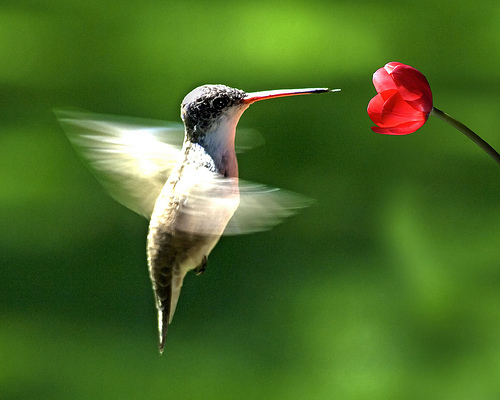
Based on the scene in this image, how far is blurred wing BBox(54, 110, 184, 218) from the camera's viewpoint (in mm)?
642

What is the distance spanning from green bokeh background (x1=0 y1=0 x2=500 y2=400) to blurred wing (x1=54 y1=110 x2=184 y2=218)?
2.28ft

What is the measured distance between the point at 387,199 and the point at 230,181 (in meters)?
0.96

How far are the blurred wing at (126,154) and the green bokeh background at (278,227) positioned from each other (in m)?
0.70

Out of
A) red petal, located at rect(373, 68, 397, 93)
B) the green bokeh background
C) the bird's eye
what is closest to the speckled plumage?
the bird's eye

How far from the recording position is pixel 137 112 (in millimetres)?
1413

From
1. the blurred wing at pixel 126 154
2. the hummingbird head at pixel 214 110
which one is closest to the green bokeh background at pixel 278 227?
the blurred wing at pixel 126 154

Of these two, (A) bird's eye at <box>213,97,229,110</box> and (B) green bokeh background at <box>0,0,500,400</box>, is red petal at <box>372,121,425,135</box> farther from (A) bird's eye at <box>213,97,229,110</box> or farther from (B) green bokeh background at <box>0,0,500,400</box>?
(B) green bokeh background at <box>0,0,500,400</box>

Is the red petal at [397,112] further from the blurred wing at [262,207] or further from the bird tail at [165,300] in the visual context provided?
the bird tail at [165,300]

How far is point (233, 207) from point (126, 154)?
19cm

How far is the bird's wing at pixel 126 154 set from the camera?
2.11 ft

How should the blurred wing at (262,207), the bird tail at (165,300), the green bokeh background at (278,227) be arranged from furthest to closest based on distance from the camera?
the green bokeh background at (278,227) < the bird tail at (165,300) < the blurred wing at (262,207)

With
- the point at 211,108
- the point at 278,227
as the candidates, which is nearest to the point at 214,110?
the point at 211,108

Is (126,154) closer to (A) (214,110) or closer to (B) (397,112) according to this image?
(A) (214,110)

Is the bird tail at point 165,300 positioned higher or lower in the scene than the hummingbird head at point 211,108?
lower
